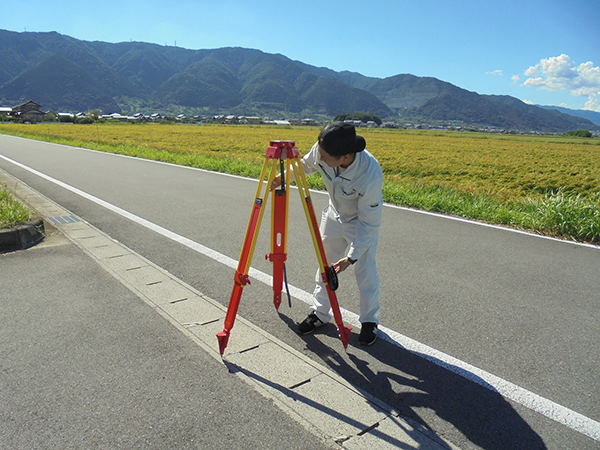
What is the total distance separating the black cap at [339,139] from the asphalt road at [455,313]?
1434 millimetres

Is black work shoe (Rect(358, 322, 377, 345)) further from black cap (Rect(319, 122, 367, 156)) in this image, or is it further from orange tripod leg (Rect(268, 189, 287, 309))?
black cap (Rect(319, 122, 367, 156))

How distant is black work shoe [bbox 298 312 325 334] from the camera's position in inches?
128

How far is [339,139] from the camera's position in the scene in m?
2.54

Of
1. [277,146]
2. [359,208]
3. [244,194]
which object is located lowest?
[244,194]

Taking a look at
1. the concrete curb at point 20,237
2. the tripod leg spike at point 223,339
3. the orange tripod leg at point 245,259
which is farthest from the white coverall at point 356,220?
the concrete curb at point 20,237

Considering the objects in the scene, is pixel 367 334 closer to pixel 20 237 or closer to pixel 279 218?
pixel 279 218

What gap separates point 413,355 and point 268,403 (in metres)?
1.15

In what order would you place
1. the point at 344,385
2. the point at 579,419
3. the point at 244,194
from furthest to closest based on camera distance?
the point at 244,194 → the point at 344,385 → the point at 579,419

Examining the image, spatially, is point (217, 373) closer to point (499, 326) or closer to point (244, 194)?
point (499, 326)

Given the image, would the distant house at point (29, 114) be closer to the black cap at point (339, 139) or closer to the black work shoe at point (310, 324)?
the black work shoe at point (310, 324)

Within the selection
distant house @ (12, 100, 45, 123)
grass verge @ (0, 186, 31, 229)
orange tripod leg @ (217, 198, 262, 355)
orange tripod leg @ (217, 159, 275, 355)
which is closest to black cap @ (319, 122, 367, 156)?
orange tripod leg @ (217, 159, 275, 355)

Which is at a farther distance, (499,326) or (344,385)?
(499,326)

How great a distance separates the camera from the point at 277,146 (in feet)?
9.03

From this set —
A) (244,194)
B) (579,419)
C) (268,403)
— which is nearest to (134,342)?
Result: (268,403)
